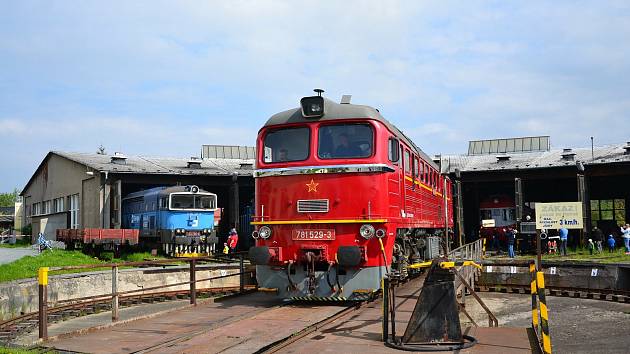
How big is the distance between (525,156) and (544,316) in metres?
30.1

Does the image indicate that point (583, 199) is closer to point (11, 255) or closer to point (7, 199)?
point (11, 255)

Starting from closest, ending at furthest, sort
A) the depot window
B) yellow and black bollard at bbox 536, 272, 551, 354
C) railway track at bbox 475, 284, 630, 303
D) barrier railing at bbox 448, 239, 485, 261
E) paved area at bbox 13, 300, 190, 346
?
yellow and black bollard at bbox 536, 272, 551, 354 < paved area at bbox 13, 300, 190, 346 < the depot window < barrier railing at bbox 448, 239, 485, 261 < railway track at bbox 475, 284, 630, 303

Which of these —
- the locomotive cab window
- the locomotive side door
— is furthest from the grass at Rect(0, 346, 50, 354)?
the locomotive side door

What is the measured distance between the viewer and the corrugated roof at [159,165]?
3000 centimetres

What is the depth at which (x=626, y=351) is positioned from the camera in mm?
9508

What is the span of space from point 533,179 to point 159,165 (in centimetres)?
2083

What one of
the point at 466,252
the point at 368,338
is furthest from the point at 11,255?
the point at 368,338

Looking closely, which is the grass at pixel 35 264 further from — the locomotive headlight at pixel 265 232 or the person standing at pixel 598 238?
the person standing at pixel 598 238

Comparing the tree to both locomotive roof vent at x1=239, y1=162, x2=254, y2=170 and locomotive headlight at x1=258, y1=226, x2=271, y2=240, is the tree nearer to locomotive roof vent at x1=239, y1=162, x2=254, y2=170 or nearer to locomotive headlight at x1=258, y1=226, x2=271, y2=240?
locomotive roof vent at x1=239, y1=162, x2=254, y2=170

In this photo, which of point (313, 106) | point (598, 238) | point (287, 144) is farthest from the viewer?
point (598, 238)

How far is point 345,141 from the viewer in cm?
1147

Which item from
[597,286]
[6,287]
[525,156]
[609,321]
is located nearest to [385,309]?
[609,321]

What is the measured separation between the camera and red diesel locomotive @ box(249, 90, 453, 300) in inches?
432

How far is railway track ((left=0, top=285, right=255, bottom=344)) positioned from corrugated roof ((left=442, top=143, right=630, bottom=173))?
15186 mm
